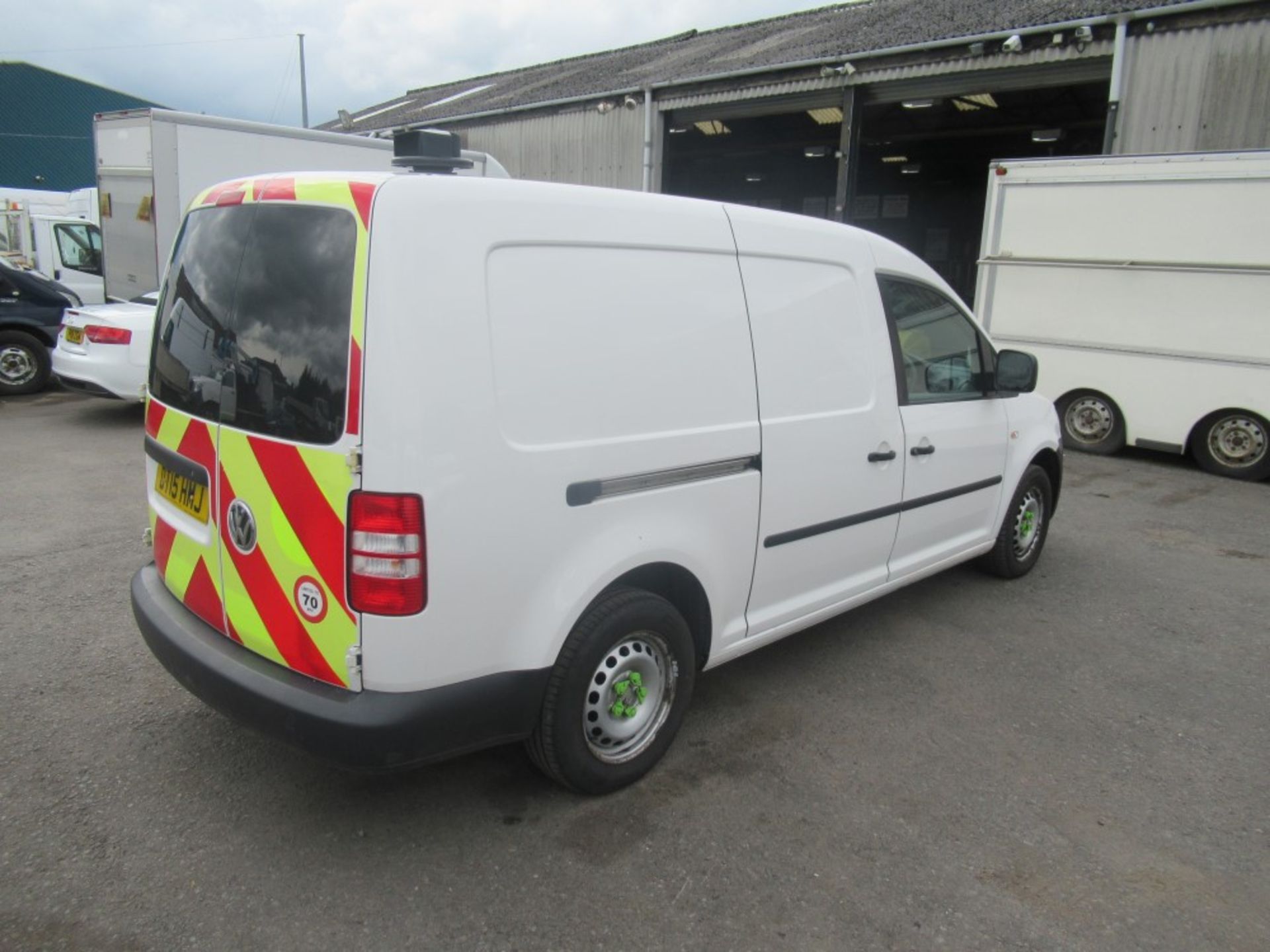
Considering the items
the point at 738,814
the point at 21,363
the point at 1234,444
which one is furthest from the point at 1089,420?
the point at 21,363

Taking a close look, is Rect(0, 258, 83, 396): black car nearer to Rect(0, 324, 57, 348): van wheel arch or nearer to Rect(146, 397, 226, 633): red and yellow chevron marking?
Rect(0, 324, 57, 348): van wheel arch

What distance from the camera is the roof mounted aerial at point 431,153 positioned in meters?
2.81

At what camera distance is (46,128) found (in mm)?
38656

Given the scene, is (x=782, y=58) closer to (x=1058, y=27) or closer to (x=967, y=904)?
(x=1058, y=27)

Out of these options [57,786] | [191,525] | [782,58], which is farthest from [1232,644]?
[782,58]

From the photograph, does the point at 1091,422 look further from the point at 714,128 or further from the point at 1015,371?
the point at 714,128

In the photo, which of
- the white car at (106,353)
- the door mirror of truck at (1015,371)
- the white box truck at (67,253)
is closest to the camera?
the door mirror of truck at (1015,371)

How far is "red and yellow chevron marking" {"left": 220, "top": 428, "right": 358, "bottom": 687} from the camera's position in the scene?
2375 mm

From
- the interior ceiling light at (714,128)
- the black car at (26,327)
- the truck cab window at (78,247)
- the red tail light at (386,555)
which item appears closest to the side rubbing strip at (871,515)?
the red tail light at (386,555)

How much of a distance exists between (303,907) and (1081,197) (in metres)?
8.81

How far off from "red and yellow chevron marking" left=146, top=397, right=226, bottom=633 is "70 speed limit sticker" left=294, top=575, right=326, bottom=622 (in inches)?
17.2

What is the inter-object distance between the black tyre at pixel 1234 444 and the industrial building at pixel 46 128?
41.9 meters

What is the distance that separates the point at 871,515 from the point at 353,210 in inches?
93.3

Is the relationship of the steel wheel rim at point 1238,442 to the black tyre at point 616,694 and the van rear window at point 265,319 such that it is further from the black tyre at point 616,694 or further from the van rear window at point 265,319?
the van rear window at point 265,319
